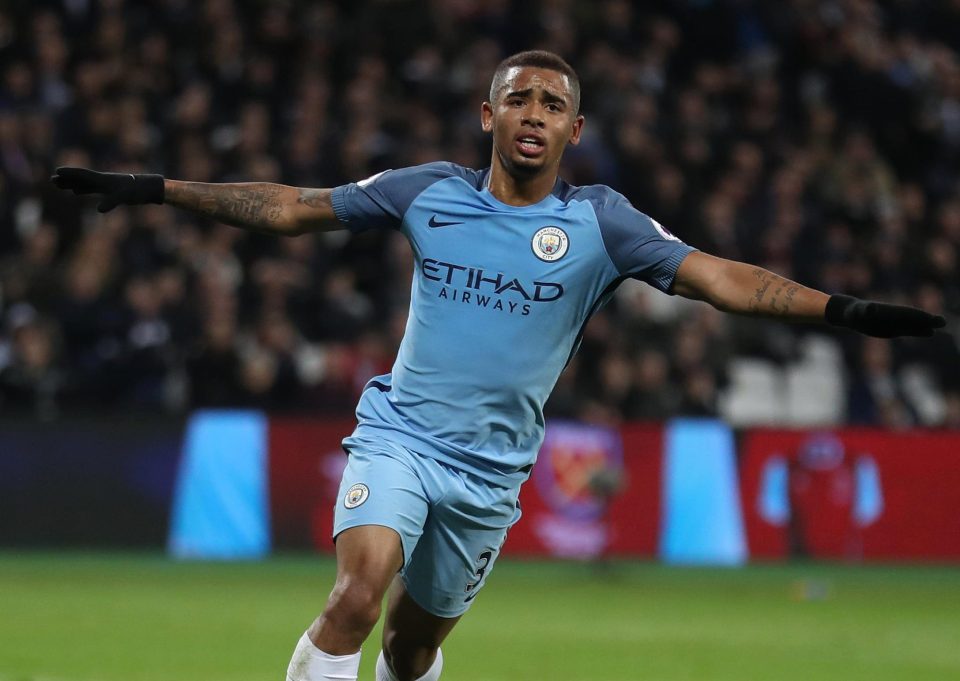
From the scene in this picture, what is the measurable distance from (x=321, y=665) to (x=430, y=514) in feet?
2.37

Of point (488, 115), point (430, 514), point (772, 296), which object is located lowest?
point (430, 514)

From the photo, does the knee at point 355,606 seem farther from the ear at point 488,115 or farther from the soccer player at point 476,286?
the ear at point 488,115

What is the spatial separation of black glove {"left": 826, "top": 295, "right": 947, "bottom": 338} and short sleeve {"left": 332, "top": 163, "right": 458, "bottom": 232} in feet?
5.30

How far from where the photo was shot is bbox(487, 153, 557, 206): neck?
20.1 feet

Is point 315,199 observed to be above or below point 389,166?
above

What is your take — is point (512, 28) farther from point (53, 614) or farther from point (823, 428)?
point (53, 614)

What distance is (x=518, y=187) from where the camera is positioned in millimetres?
6125

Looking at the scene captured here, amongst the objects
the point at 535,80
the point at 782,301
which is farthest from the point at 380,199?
the point at 782,301

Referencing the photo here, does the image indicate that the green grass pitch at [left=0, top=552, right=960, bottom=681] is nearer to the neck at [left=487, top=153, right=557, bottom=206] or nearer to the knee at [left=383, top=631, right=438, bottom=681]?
the knee at [left=383, top=631, right=438, bottom=681]

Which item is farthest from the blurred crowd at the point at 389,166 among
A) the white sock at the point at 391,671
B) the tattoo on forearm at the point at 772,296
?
the tattoo on forearm at the point at 772,296

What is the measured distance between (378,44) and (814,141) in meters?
5.48

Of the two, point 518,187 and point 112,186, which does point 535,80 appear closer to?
point 518,187

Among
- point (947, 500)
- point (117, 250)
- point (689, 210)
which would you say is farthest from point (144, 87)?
point (947, 500)

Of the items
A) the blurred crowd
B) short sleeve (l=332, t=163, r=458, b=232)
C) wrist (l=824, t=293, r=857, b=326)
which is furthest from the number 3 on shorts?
the blurred crowd
